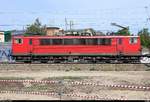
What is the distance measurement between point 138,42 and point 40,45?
11014 millimetres

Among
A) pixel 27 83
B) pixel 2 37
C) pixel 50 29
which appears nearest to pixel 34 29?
pixel 2 37

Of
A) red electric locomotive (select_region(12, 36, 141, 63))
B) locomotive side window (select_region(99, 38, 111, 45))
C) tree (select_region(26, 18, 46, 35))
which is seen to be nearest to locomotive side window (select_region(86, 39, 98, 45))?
red electric locomotive (select_region(12, 36, 141, 63))

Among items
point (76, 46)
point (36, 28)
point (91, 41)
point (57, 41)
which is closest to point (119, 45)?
point (91, 41)

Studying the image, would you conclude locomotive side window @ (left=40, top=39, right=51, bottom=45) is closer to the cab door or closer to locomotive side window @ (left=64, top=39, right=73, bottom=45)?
locomotive side window @ (left=64, top=39, right=73, bottom=45)

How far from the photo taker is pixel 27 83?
918 inches

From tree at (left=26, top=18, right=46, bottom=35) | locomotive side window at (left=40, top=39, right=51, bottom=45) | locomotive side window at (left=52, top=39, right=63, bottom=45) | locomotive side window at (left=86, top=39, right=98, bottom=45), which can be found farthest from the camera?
tree at (left=26, top=18, right=46, bottom=35)

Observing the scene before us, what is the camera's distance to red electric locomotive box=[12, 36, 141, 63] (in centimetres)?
4869

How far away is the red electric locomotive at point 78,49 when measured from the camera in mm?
48688

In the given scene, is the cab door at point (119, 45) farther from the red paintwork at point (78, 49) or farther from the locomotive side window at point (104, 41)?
the locomotive side window at point (104, 41)

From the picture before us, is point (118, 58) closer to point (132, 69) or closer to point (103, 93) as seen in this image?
point (132, 69)

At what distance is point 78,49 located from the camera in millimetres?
49125

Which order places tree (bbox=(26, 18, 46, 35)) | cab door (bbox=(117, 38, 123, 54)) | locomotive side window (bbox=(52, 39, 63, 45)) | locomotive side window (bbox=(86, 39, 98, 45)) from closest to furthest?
cab door (bbox=(117, 38, 123, 54)) < locomotive side window (bbox=(86, 39, 98, 45)) < locomotive side window (bbox=(52, 39, 63, 45)) < tree (bbox=(26, 18, 46, 35))

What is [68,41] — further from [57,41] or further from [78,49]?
[78,49]

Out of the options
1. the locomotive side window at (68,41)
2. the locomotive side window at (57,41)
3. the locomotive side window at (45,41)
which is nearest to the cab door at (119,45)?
the locomotive side window at (68,41)
